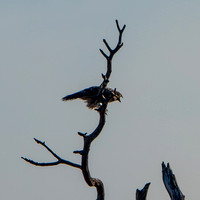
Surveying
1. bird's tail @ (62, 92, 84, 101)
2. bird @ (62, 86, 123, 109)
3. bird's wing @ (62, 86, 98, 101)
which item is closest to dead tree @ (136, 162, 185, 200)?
bird @ (62, 86, 123, 109)

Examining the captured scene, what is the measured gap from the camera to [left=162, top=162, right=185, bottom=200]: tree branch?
12391 millimetres

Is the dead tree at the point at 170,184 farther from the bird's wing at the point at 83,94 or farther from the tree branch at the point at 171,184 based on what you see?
the bird's wing at the point at 83,94

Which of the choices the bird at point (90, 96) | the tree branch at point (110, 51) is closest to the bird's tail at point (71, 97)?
the bird at point (90, 96)

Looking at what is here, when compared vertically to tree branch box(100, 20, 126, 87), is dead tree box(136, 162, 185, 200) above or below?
below

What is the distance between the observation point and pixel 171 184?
12.5 metres

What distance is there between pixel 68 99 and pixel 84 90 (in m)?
0.84

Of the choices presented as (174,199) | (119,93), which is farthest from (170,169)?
(119,93)

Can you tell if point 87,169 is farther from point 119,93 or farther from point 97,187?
point 119,93

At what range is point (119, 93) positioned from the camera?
17.1m

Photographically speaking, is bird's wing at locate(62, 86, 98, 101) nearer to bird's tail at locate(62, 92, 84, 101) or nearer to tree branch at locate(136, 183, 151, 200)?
bird's tail at locate(62, 92, 84, 101)

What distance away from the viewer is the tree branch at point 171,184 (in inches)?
488

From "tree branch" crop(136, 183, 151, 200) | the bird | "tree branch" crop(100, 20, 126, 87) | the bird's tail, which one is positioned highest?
the bird's tail

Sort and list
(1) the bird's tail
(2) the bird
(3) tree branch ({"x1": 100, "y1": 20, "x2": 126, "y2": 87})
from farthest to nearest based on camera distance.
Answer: (1) the bird's tail → (2) the bird → (3) tree branch ({"x1": 100, "y1": 20, "x2": 126, "y2": 87})

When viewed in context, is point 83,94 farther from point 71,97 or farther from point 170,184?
point 170,184
